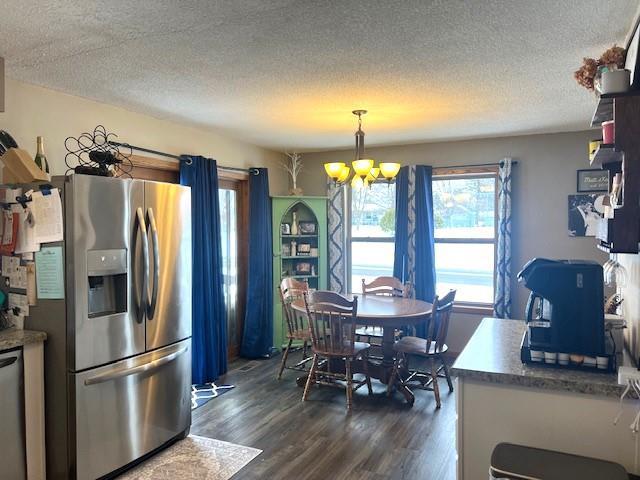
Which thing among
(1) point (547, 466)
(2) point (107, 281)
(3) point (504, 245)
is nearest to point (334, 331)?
(2) point (107, 281)

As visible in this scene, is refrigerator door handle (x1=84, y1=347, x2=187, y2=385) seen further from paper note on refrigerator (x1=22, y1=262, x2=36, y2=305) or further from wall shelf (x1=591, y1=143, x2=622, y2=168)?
wall shelf (x1=591, y1=143, x2=622, y2=168)

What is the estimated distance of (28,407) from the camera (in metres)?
2.45

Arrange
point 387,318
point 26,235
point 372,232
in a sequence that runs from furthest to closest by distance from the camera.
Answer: point 372,232, point 387,318, point 26,235

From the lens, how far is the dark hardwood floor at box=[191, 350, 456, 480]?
2.83 meters

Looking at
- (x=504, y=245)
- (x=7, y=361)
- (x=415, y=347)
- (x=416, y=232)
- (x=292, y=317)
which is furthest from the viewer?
(x=416, y=232)

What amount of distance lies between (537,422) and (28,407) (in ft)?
7.96

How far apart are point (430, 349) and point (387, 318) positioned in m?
0.51

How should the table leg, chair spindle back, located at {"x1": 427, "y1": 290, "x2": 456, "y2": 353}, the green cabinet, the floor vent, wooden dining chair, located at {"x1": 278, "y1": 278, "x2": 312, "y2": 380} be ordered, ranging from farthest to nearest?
1. the green cabinet
2. the floor vent
3. wooden dining chair, located at {"x1": 278, "y1": 278, "x2": 312, "y2": 380}
4. the table leg
5. chair spindle back, located at {"x1": 427, "y1": 290, "x2": 456, "y2": 353}

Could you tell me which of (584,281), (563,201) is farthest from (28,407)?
(563,201)

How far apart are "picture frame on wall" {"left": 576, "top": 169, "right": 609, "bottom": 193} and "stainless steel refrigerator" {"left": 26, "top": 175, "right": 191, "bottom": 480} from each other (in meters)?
3.80

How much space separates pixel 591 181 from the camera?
4617 millimetres

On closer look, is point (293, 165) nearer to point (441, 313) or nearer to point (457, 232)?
point (457, 232)

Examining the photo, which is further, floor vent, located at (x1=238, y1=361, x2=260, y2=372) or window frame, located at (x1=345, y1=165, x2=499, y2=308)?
window frame, located at (x1=345, y1=165, x2=499, y2=308)

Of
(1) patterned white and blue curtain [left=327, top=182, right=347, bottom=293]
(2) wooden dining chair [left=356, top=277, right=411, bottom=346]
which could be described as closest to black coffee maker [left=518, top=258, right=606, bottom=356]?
(2) wooden dining chair [left=356, top=277, right=411, bottom=346]
